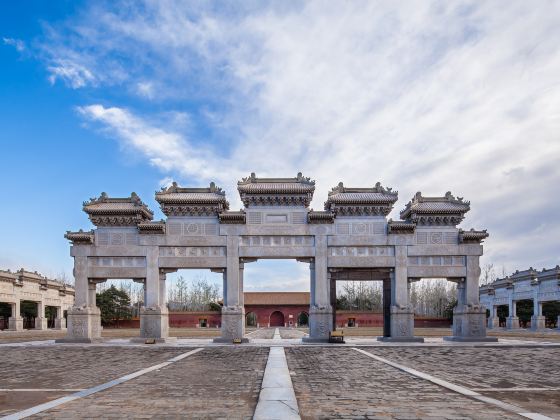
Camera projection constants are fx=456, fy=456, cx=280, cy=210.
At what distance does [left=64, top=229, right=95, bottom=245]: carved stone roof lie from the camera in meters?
25.3

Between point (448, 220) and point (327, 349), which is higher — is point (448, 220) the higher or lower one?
the higher one

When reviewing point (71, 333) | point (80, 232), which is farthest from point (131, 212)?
point (71, 333)

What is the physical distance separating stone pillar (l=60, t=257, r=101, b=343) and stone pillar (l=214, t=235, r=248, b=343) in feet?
23.3

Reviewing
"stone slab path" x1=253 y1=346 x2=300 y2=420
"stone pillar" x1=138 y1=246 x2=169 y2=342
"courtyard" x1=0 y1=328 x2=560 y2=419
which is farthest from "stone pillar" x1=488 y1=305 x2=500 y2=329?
"stone slab path" x1=253 y1=346 x2=300 y2=420

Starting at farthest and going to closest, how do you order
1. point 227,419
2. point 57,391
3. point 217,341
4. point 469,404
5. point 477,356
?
1. point 217,341
2. point 477,356
3. point 57,391
4. point 469,404
5. point 227,419

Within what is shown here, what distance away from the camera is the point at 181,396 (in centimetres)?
952

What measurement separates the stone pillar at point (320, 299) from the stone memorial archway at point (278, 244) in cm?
6

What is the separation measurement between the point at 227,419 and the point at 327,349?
46.8 feet

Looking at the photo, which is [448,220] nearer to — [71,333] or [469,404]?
[469,404]

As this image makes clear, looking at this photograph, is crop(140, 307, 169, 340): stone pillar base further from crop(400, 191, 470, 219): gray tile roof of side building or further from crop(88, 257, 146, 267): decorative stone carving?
crop(400, 191, 470, 219): gray tile roof of side building

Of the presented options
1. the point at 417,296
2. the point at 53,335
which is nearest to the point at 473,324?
the point at 53,335

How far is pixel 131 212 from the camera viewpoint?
83.9ft

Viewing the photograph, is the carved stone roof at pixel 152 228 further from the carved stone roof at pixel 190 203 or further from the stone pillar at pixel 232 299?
the stone pillar at pixel 232 299

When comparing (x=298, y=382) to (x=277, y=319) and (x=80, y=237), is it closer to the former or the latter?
(x=80, y=237)
